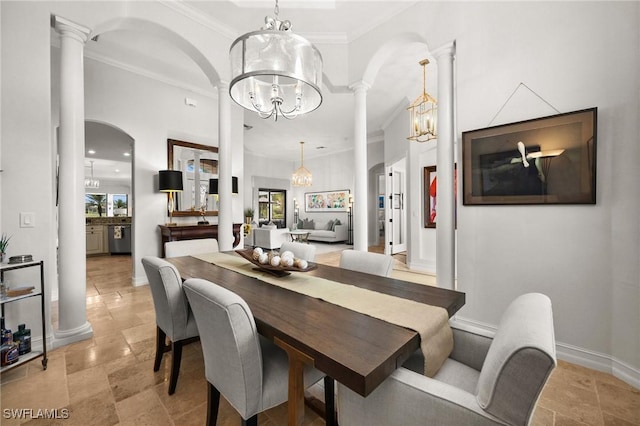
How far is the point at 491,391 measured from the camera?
733mm

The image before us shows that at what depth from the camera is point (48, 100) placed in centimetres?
228

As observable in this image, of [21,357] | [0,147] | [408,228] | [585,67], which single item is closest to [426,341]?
[585,67]

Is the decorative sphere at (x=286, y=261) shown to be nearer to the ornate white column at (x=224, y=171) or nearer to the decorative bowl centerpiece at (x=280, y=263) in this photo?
the decorative bowl centerpiece at (x=280, y=263)

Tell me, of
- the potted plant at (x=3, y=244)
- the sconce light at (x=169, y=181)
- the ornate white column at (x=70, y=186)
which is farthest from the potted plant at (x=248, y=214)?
the potted plant at (x=3, y=244)

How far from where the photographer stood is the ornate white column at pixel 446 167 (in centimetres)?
261

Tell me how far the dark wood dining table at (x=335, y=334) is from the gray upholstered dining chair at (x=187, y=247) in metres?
1.30

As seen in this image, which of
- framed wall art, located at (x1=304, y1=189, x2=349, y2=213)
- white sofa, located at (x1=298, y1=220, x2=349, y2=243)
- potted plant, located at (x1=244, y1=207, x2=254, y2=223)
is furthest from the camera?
framed wall art, located at (x1=304, y1=189, x2=349, y2=213)

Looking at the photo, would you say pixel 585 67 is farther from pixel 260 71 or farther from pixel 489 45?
pixel 260 71

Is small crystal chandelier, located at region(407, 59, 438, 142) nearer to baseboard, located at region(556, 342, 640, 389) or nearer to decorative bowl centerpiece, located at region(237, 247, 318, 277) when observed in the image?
baseboard, located at region(556, 342, 640, 389)

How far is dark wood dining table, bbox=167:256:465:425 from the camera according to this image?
2.79 feet

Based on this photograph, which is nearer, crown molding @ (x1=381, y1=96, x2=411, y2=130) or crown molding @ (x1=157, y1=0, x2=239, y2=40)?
crown molding @ (x1=157, y1=0, x2=239, y2=40)

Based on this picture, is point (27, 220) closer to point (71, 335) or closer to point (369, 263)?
point (71, 335)

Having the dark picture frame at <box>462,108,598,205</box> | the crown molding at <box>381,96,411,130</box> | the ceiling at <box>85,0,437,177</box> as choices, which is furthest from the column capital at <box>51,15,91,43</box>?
the crown molding at <box>381,96,411,130</box>

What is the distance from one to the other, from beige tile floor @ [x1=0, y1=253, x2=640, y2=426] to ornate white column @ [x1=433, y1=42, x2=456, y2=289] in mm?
1065
